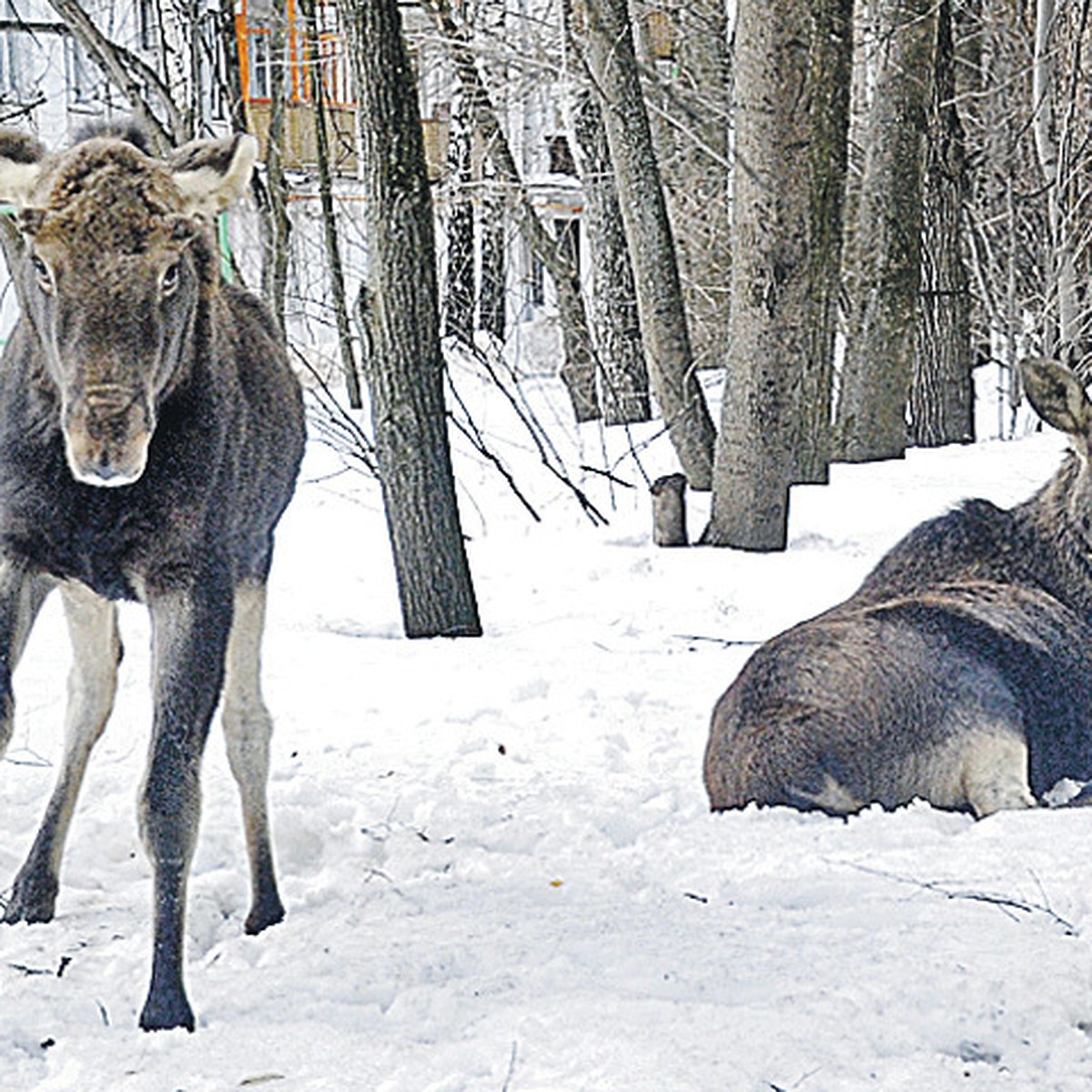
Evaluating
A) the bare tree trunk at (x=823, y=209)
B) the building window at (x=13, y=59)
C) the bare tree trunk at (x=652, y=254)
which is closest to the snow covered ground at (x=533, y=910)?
the bare tree trunk at (x=823, y=209)

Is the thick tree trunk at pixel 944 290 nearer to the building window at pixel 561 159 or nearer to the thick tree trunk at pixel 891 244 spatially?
the thick tree trunk at pixel 891 244

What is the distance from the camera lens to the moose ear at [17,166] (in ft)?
13.6

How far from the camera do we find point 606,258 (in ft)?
60.7

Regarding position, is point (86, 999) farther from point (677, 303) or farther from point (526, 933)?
point (677, 303)

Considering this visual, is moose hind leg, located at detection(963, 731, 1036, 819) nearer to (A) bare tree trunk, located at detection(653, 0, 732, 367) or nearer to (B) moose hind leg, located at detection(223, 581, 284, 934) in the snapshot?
(B) moose hind leg, located at detection(223, 581, 284, 934)

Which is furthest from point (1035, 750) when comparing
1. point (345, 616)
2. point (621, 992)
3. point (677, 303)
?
point (677, 303)

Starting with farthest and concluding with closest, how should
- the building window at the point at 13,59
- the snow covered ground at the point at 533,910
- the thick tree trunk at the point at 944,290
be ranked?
the building window at the point at 13,59, the thick tree trunk at the point at 944,290, the snow covered ground at the point at 533,910

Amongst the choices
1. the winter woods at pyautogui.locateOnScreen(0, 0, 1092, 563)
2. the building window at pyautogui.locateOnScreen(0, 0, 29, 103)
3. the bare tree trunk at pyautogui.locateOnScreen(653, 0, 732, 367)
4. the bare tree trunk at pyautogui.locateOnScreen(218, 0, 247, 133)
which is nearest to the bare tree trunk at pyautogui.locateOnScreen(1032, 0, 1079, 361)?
the winter woods at pyautogui.locateOnScreen(0, 0, 1092, 563)

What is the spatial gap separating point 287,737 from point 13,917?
210 centimetres

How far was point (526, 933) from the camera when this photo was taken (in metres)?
4.42

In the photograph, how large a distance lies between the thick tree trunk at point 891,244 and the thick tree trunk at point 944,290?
1.81 ft

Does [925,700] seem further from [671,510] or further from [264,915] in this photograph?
[671,510]

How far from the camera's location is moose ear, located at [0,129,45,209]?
4145 mm

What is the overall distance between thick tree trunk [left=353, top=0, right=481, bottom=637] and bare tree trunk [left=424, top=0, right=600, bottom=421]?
8.47 metres
